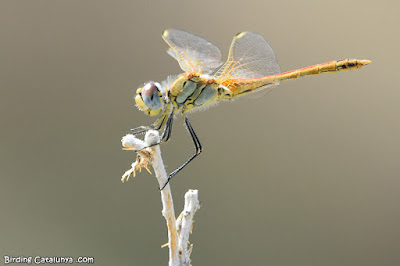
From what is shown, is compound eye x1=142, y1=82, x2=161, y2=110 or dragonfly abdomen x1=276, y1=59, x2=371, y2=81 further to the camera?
dragonfly abdomen x1=276, y1=59, x2=371, y2=81

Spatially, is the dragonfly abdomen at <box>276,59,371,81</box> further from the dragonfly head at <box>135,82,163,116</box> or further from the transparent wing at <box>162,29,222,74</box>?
the dragonfly head at <box>135,82,163,116</box>

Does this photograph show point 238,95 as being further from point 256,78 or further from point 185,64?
point 185,64

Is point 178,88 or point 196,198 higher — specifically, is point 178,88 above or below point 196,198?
above

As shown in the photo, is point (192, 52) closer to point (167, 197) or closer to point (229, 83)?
point (229, 83)

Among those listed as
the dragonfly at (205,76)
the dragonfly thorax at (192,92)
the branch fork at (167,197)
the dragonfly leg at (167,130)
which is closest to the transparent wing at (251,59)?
the dragonfly at (205,76)

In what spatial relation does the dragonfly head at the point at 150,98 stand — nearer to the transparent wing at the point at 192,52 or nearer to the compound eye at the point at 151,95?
the compound eye at the point at 151,95

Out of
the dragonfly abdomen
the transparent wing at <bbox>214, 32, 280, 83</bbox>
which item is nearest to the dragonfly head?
the transparent wing at <bbox>214, 32, 280, 83</bbox>

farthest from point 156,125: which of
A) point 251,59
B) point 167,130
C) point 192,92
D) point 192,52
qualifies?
point 251,59

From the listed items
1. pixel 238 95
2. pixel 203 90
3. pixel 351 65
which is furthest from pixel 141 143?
pixel 351 65
